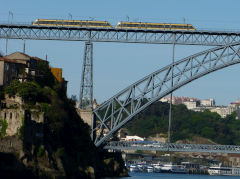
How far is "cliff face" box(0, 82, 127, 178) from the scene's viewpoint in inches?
2689

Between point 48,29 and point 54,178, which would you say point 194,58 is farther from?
point 54,178

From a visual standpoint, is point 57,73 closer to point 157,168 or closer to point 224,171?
point 157,168

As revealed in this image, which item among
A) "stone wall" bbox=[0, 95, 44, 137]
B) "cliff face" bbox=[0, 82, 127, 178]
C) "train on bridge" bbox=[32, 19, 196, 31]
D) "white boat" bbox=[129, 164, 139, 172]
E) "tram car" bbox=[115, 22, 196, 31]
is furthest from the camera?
"white boat" bbox=[129, 164, 139, 172]

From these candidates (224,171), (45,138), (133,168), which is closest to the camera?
(45,138)

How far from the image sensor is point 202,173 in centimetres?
16450

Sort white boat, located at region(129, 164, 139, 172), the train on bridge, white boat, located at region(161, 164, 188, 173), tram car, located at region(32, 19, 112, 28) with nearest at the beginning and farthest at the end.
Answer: the train on bridge → tram car, located at region(32, 19, 112, 28) → white boat, located at region(129, 164, 139, 172) → white boat, located at region(161, 164, 188, 173)

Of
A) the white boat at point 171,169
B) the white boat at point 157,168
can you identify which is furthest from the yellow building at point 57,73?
the white boat at point 171,169

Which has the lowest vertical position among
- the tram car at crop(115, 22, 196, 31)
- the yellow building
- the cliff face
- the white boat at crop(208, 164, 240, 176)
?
the white boat at crop(208, 164, 240, 176)

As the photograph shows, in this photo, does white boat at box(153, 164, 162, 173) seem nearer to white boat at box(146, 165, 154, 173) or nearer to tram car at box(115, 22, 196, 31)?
white boat at box(146, 165, 154, 173)

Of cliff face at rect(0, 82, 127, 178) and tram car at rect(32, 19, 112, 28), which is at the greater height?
tram car at rect(32, 19, 112, 28)

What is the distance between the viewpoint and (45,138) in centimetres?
7500

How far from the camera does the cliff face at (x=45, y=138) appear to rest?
68.3 meters

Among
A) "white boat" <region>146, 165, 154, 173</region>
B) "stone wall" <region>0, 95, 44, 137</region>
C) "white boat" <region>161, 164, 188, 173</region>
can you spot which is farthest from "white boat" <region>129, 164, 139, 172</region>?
"stone wall" <region>0, 95, 44, 137</region>

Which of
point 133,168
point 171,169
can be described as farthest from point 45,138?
point 171,169
